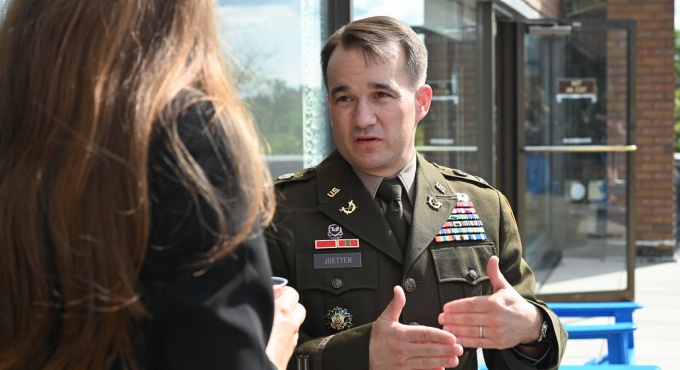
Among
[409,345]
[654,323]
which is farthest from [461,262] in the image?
[654,323]

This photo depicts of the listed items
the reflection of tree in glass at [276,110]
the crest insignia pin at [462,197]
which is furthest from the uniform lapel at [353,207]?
the reflection of tree in glass at [276,110]

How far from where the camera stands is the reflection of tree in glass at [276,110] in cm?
340

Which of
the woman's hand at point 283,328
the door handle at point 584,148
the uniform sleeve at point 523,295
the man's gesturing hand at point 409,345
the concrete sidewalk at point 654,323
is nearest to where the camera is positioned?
the woman's hand at point 283,328

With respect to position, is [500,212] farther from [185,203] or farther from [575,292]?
[575,292]

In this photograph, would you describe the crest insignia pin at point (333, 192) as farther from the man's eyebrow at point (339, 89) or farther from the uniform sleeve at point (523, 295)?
the uniform sleeve at point (523, 295)

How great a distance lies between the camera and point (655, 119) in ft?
33.2

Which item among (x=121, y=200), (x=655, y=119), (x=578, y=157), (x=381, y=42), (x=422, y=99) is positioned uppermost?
(x=381, y=42)

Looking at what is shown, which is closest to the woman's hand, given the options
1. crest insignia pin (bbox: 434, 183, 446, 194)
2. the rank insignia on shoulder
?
the rank insignia on shoulder

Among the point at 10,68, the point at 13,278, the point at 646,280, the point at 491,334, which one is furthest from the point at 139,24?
the point at 646,280

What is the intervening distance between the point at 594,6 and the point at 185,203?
373 inches

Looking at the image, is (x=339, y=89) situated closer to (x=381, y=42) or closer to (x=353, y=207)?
(x=381, y=42)

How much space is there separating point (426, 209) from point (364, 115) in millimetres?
259

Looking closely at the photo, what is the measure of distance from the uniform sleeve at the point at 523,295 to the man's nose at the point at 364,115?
396 mm

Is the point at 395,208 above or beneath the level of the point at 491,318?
above
